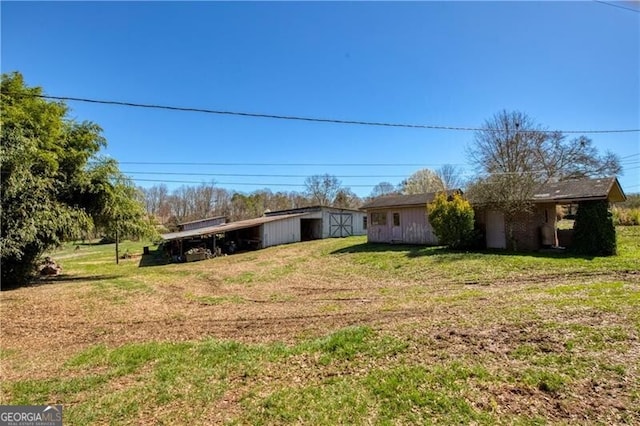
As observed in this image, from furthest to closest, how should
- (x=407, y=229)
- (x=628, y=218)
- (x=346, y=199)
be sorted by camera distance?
1. (x=346, y=199)
2. (x=628, y=218)
3. (x=407, y=229)

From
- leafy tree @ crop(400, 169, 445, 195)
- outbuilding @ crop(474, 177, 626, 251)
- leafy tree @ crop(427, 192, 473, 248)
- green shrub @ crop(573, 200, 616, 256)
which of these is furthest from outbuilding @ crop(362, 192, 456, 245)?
leafy tree @ crop(400, 169, 445, 195)

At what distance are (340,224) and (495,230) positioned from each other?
1586 cm

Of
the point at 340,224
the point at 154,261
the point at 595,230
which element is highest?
the point at 340,224

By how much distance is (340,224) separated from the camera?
103ft

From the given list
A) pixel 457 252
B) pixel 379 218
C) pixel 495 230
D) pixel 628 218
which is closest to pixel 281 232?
pixel 379 218

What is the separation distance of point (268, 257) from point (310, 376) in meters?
17.1

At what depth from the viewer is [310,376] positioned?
4.47 meters

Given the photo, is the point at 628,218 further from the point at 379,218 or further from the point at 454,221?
the point at 379,218

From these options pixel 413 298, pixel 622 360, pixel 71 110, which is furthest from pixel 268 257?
pixel 622 360

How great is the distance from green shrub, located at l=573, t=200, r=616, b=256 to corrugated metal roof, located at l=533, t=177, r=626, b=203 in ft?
1.13

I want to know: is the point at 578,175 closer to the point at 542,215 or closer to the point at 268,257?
the point at 542,215

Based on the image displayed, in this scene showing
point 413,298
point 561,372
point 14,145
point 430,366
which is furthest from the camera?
point 14,145

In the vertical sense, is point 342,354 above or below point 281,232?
below

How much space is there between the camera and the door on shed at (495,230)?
55.3 feet
